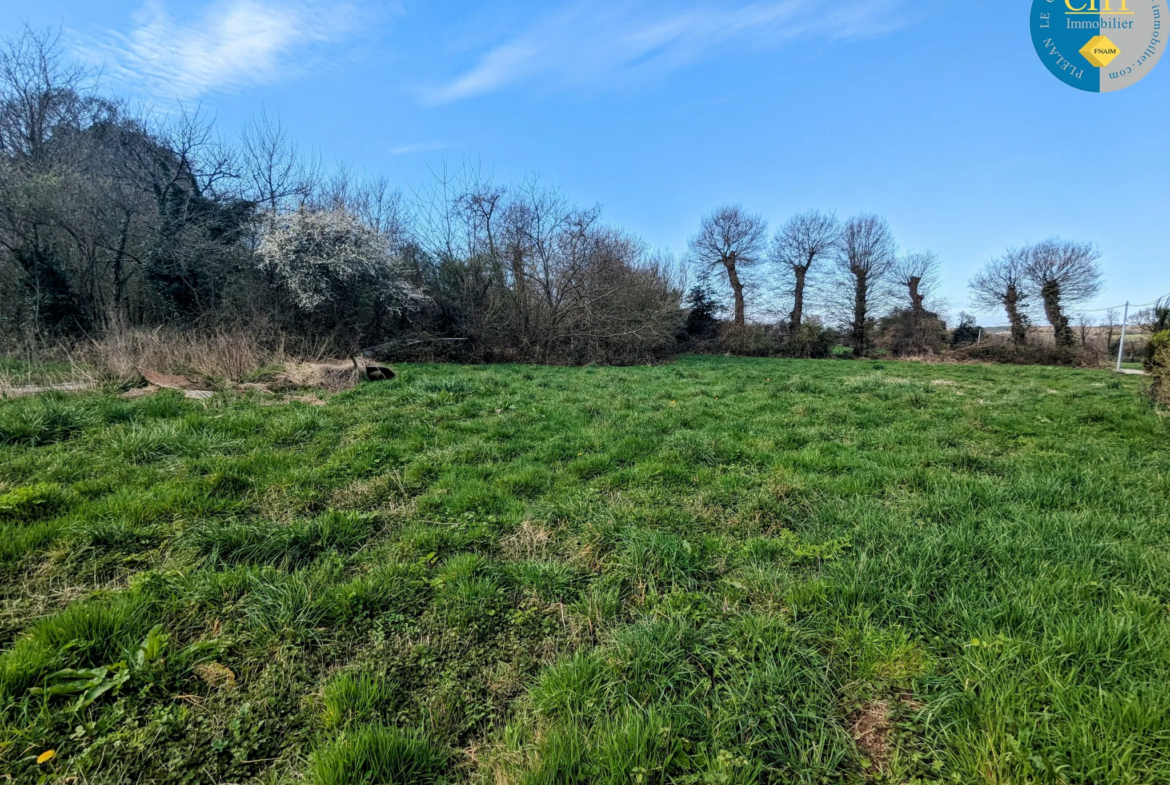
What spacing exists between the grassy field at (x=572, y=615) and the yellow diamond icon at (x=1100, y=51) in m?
6.64

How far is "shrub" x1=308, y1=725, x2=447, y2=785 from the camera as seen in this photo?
1.41 meters

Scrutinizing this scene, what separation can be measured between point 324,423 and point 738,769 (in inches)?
218

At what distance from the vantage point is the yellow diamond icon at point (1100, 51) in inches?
261

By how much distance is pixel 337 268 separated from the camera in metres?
13.9

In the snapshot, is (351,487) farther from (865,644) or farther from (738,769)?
(865,644)

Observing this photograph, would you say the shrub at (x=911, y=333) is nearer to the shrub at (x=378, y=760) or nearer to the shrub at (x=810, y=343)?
the shrub at (x=810, y=343)

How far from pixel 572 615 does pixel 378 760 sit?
3.37 feet

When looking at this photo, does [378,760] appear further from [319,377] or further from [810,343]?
[810,343]

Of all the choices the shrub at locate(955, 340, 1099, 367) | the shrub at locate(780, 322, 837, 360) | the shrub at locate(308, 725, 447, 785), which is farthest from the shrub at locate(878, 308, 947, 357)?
the shrub at locate(308, 725, 447, 785)

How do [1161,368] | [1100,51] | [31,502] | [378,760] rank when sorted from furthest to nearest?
[1100,51] → [1161,368] → [31,502] → [378,760]

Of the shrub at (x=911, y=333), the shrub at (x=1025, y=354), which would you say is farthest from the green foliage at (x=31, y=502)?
the shrub at (x=911, y=333)

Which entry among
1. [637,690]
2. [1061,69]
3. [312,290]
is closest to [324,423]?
[637,690]
